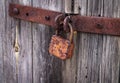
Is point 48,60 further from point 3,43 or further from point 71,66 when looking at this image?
point 3,43

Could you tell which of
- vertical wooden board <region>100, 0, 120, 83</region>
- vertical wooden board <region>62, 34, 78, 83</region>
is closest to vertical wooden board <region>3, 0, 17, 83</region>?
vertical wooden board <region>62, 34, 78, 83</region>

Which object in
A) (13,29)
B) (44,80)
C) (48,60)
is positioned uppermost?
(13,29)

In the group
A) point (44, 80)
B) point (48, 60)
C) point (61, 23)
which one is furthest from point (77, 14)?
point (44, 80)

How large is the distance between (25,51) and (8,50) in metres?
0.14

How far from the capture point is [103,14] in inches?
47.6

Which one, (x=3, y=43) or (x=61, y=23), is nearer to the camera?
(x=61, y=23)

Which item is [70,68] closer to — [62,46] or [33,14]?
[62,46]

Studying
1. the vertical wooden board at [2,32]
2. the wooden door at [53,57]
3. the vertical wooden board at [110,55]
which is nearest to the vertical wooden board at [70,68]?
the wooden door at [53,57]

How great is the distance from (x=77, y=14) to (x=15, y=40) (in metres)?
0.43

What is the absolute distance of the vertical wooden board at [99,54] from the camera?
1204 mm

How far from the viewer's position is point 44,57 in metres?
1.44

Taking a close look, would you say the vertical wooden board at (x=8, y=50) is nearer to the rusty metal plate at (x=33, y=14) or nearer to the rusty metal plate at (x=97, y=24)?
the rusty metal plate at (x=33, y=14)

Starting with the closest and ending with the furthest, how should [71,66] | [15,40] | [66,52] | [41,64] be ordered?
[66,52] < [71,66] < [41,64] < [15,40]

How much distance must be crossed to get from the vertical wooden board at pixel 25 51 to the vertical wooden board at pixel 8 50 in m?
0.06
